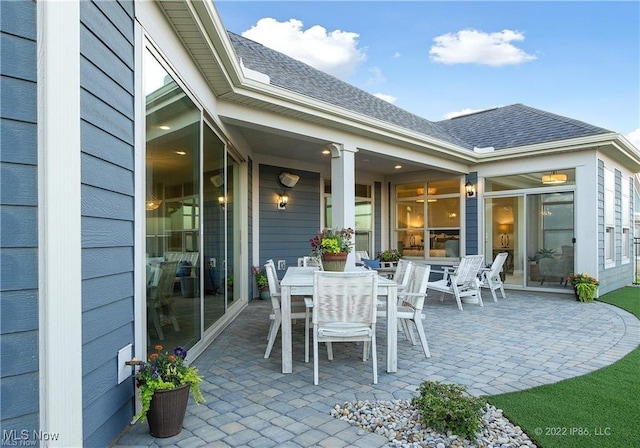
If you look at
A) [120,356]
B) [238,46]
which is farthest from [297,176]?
[120,356]

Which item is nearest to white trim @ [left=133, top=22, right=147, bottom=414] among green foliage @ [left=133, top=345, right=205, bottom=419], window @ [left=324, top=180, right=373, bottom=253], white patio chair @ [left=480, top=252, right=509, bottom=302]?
green foliage @ [left=133, top=345, right=205, bottom=419]

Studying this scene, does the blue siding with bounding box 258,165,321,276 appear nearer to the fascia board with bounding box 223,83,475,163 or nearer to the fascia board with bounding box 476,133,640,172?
the fascia board with bounding box 223,83,475,163

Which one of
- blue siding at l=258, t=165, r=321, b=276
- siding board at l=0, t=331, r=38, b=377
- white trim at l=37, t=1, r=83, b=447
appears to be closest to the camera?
siding board at l=0, t=331, r=38, b=377

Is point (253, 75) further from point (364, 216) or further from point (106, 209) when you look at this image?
point (364, 216)

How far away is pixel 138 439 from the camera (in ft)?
6.93

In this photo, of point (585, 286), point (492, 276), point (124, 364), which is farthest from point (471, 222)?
point (124, 364)

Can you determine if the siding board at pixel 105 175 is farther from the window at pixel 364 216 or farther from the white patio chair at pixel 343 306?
the window at pixel 364 216

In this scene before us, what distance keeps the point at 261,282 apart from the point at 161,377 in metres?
4.73

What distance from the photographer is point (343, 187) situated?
18.7 ft

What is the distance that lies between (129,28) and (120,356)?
195 centimetres

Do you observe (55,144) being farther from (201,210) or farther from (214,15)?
(201,210)

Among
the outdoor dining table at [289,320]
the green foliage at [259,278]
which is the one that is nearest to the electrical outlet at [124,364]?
the outdoor dining table at [289,320]

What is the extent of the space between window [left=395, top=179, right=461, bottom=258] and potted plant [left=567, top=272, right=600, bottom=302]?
253cm

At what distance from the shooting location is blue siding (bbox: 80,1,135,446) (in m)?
1.80
